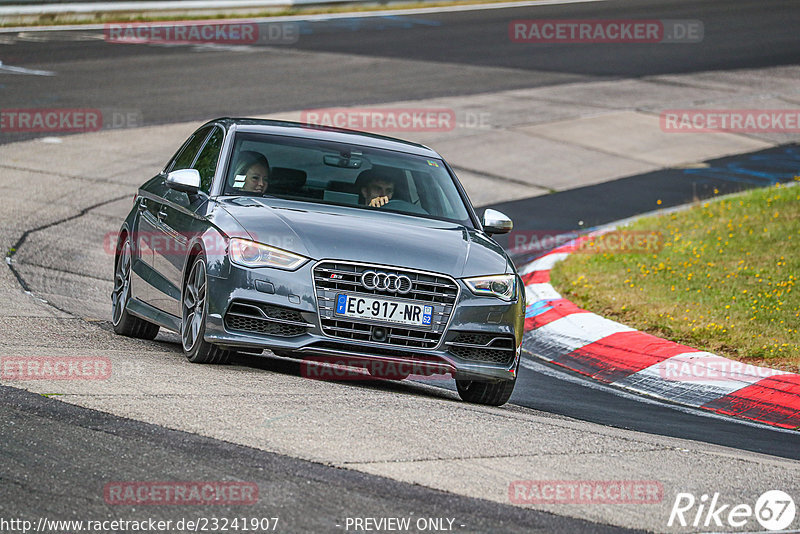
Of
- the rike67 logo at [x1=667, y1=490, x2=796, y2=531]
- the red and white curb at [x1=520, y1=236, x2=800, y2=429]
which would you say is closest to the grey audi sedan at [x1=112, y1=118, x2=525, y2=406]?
the red and white curb at [x1=520, y1=236, x2=800, y2=429]

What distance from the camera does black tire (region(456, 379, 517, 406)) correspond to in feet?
26.7

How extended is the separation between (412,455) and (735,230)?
8.92 m

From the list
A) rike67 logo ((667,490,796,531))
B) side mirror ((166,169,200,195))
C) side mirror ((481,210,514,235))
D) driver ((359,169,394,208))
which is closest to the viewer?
rike67 logo ((667,490,796,531))

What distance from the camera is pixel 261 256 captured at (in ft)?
24.7

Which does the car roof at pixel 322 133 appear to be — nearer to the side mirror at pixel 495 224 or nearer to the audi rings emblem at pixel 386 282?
the side mirror at pixel 495 224

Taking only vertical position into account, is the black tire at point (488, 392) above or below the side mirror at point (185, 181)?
below

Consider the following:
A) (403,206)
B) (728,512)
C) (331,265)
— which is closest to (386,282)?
(331,265)

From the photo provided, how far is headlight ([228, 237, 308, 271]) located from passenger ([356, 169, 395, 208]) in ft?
4.08

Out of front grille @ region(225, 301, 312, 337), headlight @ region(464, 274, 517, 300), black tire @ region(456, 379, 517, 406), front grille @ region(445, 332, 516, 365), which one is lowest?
black tire @ region(456, 379, 517, 406)

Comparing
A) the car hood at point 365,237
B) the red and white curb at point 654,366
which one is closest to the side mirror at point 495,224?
the car hood at point 365,237

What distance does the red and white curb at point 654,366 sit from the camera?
892 cm

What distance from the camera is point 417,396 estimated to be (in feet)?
25.6

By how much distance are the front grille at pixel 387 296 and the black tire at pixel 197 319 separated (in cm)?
73

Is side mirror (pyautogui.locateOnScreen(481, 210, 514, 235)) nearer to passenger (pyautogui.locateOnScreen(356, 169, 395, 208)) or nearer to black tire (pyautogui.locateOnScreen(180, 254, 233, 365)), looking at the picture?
passenger (pyautogui.locateOnScreen(356, 169, 395, 208))
